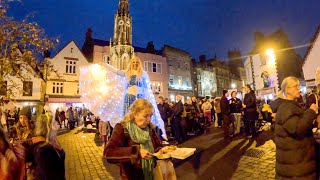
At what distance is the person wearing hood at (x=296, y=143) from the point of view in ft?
9.21

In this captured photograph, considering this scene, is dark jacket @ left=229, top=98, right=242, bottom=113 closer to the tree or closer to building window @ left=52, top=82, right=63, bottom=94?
the tree

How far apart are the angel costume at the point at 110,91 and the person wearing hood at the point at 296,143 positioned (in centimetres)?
398

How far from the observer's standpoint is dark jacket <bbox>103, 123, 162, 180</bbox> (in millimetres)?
2469

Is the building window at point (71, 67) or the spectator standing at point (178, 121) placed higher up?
the building window at point (71, 67)

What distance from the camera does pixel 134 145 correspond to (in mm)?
2508

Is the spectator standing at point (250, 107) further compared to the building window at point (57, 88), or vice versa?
the building window at point (57, 88)

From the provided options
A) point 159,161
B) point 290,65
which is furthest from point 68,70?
point 159,161

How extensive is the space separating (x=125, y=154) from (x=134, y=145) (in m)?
0.13

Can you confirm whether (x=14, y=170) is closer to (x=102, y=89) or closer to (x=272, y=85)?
(x=102, y=89)

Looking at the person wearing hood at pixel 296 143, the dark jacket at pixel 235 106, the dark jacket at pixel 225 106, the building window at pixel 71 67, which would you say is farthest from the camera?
the building window at pixel 71 67

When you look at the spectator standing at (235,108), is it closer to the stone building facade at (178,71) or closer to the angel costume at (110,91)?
the angel costume at (110,91)

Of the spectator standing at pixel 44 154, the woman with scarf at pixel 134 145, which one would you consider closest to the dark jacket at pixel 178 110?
the spectator standing at pixel 44 154

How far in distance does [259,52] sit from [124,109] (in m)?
29.4

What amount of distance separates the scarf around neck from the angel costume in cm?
373
